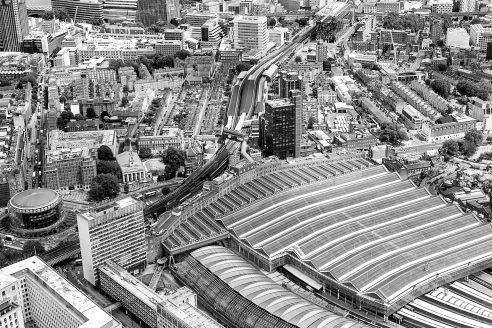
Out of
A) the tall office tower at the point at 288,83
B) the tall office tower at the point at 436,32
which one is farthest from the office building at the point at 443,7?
the tall office tower at the point at 288,83

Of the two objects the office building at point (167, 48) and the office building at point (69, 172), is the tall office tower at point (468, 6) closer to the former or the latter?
the office building at point (167, 48)

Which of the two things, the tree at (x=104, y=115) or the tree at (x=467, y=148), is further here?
the tree at (x=104, y=115)

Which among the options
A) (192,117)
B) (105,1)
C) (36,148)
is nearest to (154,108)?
(192,117)

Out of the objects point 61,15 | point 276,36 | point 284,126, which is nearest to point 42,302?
point 284,126

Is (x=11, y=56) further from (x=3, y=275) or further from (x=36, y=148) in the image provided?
(x=3, y=275)

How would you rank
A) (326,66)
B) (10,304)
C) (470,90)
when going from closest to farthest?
(10,304)
(470,90)
(326,66)

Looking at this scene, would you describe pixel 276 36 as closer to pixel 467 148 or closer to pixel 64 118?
pixel 64 118
